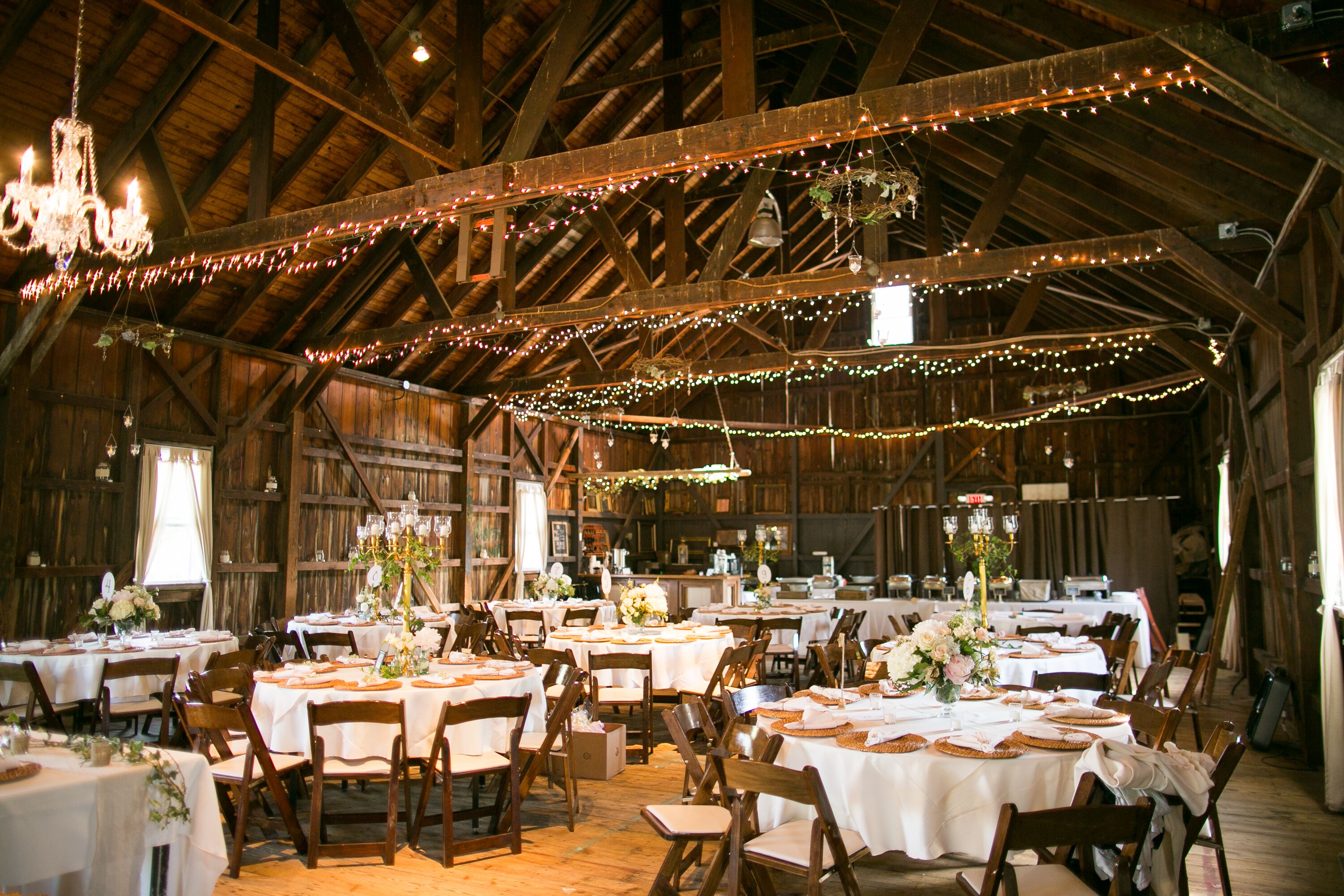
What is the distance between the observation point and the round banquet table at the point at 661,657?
7875 mm

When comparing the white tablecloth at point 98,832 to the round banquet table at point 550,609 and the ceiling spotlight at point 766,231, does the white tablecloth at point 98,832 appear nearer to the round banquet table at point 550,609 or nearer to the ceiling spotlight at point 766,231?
the round banquet table at point 550,609

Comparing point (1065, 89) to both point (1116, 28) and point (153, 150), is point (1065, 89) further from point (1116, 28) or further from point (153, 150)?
point (153, 150)

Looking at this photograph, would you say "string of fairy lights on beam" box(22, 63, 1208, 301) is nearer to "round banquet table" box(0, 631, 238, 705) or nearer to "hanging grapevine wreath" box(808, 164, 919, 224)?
"hanging grapevine wreath" box(808, 164, 919, 224)

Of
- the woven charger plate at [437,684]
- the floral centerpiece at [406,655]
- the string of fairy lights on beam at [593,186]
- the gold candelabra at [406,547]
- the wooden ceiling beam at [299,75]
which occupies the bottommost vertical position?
the woven charger plate at [437,684]

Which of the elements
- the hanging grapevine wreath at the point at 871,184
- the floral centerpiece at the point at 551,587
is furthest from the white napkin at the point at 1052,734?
the floral centerpiece at the point at 551,587

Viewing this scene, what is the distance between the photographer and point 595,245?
14.5 meters

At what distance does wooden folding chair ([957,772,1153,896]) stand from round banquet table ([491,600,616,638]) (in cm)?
880

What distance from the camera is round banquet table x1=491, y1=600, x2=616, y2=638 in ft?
39.5

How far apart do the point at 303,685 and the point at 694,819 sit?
277 centimetres

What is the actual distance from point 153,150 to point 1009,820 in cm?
982

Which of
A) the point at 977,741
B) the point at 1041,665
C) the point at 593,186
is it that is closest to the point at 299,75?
the point at 593,186

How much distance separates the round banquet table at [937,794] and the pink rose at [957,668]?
56 cm

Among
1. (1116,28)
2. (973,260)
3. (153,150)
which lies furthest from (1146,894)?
(153,150)

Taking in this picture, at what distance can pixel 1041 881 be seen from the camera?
326 centimetres
